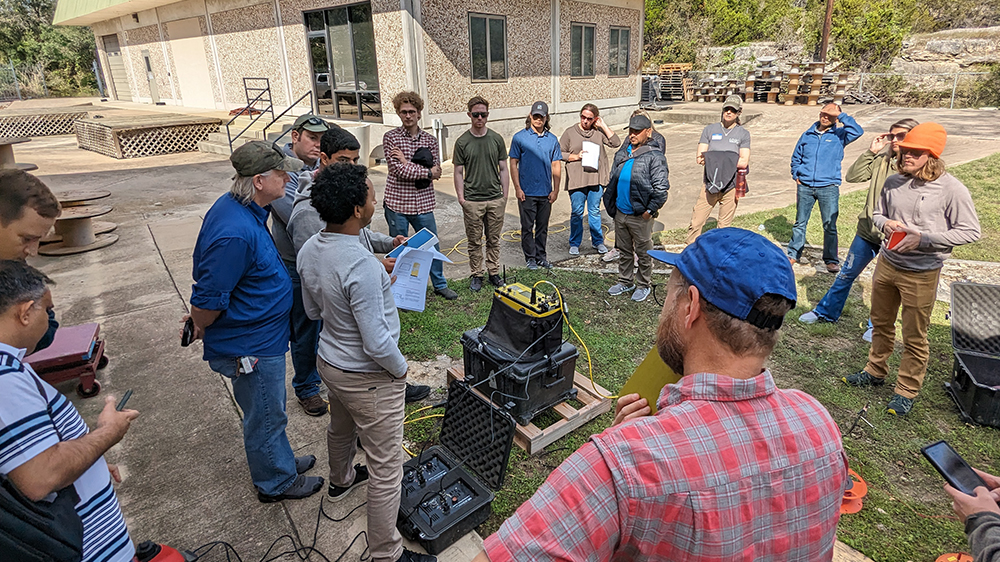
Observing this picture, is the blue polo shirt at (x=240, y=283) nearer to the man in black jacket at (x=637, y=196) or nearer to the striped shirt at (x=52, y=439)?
the striped shirt at (x=52, y=439)

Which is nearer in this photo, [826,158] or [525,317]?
[525,317]

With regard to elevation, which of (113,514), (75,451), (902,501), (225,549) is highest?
(75,451)

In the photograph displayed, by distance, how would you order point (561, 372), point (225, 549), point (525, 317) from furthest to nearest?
1. point (561, 372)
2. point (525, 317)
3. point (225, 549)

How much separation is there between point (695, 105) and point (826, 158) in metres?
17.2

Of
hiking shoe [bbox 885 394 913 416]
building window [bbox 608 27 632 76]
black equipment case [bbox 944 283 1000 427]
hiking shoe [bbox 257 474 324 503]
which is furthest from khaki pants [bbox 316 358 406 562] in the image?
building window [bbox 608 27 632 76]

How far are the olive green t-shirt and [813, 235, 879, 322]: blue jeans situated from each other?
11.4 feet

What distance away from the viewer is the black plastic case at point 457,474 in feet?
8.91

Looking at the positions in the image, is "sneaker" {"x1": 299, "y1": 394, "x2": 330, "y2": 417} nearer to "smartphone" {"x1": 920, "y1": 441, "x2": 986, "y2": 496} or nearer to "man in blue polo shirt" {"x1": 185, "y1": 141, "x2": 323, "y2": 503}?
"man in blue polo shirt" {"x1": 185, "y1": 141, "x2": 323, "y2": 503}

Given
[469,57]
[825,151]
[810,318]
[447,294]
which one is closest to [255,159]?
[447,294]

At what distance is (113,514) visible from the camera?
1872mm

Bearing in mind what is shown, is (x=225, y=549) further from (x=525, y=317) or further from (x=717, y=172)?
(x=717, y=172)

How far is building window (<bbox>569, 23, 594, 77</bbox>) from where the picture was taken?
16.4 meters

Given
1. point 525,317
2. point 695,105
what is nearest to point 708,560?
point 525,317

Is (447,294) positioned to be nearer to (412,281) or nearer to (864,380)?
(412,281)
